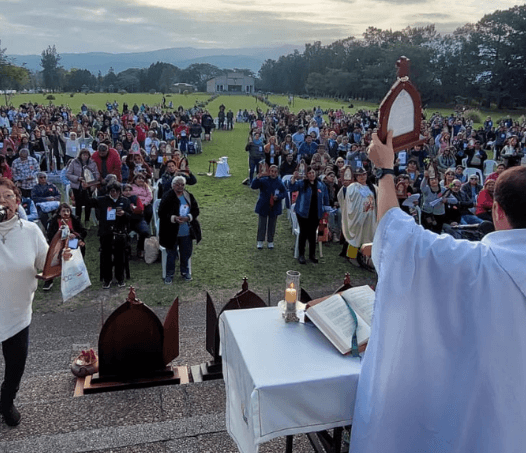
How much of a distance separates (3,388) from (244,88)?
405 ft

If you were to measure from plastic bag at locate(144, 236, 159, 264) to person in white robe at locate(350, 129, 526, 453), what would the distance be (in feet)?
20.9

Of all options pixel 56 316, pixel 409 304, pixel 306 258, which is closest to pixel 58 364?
pixel 56 316

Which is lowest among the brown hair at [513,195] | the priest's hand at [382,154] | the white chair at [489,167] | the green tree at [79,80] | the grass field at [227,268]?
the grass field at [227,268]

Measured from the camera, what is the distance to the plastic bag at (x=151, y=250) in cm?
802

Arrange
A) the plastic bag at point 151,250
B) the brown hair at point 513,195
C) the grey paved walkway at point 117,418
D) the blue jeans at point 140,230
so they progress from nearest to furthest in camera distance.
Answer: the brown hair at point 513,195 → the grey paved walkway at point 117,418 → the plastic bag at point 151,250 → the blue jeans at point 140,230

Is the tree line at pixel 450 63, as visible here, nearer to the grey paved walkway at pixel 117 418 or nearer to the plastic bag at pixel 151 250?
the plastic bag at pixel 151 250

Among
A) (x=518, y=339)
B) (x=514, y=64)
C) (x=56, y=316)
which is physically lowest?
(x=56, y=316)

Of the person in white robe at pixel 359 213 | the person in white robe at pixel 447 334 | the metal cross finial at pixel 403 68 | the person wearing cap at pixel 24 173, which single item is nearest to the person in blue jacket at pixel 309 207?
the person in white robe at pixel 359 213

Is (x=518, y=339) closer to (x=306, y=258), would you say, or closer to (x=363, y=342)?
(x=363, y=342)

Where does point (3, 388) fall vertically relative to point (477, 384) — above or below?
below

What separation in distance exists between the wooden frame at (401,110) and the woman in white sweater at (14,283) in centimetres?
260

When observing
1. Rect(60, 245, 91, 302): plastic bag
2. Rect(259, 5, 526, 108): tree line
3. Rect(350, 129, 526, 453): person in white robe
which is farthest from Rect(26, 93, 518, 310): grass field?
Rect(259, 5, 526, 108): tree line

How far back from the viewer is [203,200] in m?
12.7

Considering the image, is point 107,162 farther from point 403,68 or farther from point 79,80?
point 79,80
